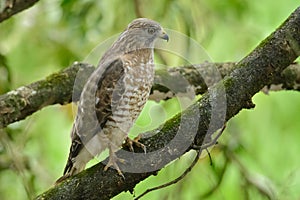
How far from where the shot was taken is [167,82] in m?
3.63

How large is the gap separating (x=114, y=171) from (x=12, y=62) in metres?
2.24

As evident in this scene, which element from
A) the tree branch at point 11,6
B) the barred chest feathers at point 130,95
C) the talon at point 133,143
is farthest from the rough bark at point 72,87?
the talon at point 133,143

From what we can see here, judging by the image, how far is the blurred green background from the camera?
425cm

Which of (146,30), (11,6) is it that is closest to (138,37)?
(146,30)

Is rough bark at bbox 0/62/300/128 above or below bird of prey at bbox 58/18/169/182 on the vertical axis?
above

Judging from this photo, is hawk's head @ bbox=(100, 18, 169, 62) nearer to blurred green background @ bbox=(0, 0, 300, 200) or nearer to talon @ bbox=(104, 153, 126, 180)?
talon @ bbox=(104, 153, 126, 180)

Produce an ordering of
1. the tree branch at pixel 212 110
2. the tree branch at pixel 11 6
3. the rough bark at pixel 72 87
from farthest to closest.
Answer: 1. the tree branch at pixel 11 6
2. the rough bark at pixel 72 87
3. the tree branch at pixel 212 110

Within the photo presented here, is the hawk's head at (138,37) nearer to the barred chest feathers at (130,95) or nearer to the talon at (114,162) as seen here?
the barred chest feathers at (130,95)

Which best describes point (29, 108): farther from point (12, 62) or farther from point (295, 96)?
point (295, 96)

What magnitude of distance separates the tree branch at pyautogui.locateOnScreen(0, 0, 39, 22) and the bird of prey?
76 centimetres

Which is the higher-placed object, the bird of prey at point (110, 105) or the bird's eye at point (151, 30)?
the bird's eye at point (151, 30)

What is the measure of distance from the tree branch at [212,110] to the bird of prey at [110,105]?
0.25 meters

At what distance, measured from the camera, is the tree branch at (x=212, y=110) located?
2.55m

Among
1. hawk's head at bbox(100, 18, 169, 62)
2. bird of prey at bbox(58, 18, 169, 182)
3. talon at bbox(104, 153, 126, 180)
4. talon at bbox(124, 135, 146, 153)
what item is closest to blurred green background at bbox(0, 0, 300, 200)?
hawk's head at bbox(100, 18, 169, 62)
